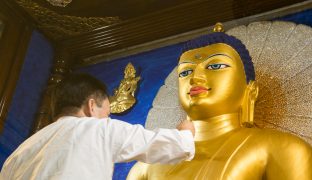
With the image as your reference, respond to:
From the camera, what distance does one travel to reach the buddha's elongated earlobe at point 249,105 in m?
1.98

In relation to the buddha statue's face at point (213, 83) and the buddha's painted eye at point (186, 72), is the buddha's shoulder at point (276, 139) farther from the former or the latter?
the buddha's painted eye at point (186, 72)

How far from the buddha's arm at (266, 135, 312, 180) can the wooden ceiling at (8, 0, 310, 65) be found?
880 millimetres

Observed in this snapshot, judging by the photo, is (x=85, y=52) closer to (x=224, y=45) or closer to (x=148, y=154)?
(x=224, y=45)

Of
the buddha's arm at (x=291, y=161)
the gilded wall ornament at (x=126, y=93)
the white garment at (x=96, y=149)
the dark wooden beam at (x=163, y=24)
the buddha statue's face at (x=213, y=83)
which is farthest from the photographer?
the gilded wall ornament at (x=126, y=93)

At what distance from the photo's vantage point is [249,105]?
2.00 m

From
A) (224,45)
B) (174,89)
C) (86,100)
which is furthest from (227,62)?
(86,100)

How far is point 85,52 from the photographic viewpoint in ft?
9.47

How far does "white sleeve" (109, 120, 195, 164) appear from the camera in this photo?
51.0 inches

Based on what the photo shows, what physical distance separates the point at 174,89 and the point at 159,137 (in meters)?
1.05

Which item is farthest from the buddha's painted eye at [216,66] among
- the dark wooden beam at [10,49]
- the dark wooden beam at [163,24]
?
the dark wooden beam at [10,49]

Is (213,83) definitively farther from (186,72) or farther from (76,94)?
(76,94)

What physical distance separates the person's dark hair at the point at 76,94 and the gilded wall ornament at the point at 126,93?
3.37ft

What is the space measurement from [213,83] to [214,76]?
0.03 metres

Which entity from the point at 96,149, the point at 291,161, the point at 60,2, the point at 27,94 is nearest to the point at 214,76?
the point at 291,161
